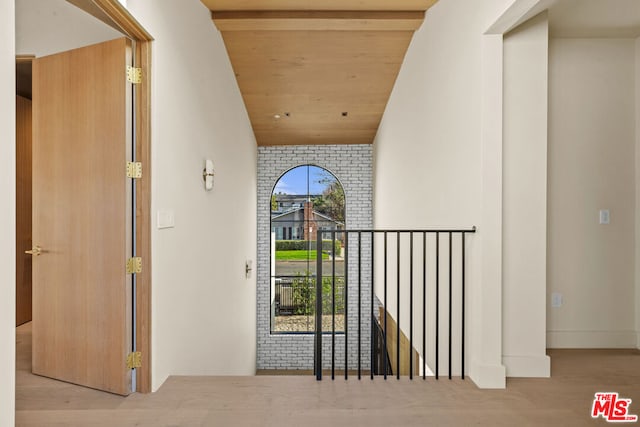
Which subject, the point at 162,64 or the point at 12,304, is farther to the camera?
the point at 162,64

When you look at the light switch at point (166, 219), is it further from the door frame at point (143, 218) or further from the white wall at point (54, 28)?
the white wall at point (54, 28)

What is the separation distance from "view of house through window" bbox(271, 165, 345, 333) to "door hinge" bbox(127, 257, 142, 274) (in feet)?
16.8

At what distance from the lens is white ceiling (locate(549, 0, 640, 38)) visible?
8.65ft

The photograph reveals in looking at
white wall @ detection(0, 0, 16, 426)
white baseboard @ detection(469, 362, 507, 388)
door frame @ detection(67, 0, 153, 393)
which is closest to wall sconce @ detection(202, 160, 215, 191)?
door frame @ detection(67, 0, 153, 393)

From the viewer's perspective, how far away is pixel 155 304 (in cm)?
238

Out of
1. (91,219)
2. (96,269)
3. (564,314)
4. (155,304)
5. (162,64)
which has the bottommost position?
(564,314)

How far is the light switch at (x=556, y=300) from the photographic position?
3090mm

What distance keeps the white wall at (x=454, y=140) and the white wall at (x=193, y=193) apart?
6.41ft

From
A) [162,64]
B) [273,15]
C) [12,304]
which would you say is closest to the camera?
[12,304]

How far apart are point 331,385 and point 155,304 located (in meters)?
1.17

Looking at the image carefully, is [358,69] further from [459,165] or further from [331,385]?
[331,385]

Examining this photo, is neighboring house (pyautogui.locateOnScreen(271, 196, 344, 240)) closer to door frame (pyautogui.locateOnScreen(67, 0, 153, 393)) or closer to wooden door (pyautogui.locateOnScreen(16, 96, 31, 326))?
wooden door (pyautogui.locateOnScreen(16, 96, 31, 326))

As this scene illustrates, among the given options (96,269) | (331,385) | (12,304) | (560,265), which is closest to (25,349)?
(96,269)


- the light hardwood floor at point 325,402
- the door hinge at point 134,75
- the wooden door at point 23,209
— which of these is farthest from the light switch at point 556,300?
the wooden door at point 23,209
